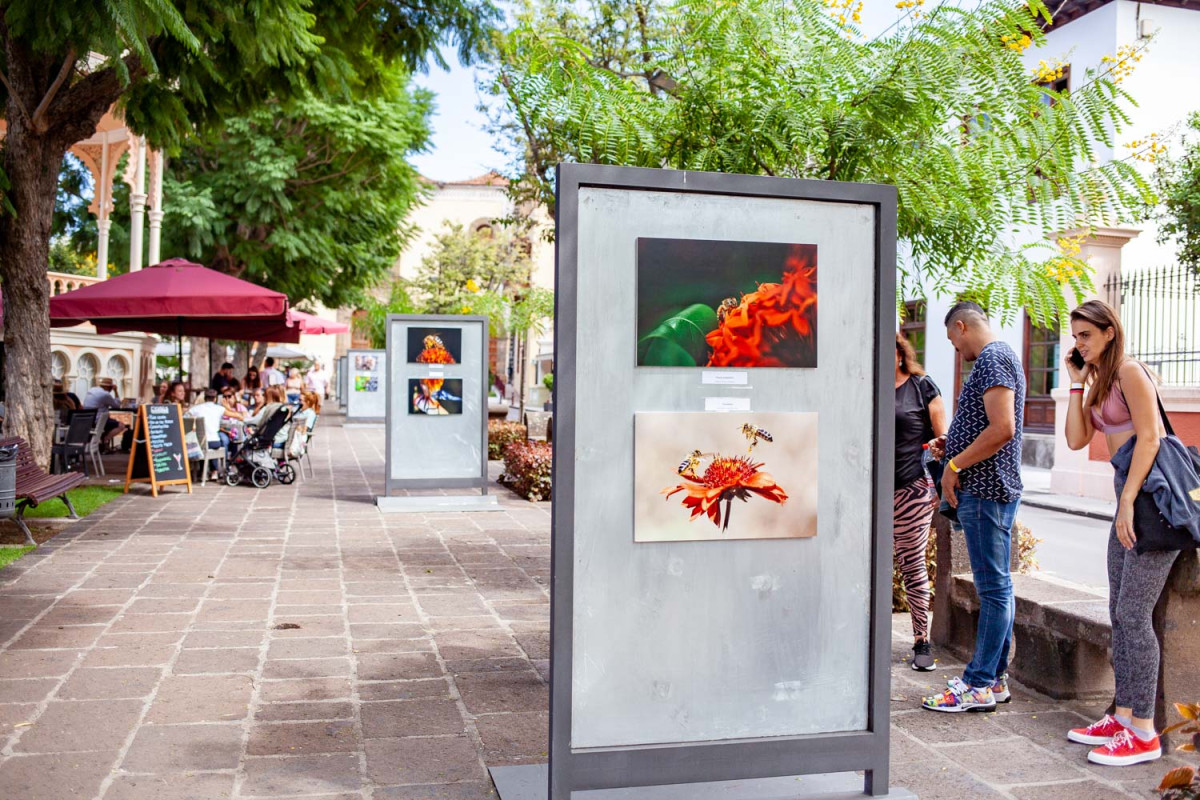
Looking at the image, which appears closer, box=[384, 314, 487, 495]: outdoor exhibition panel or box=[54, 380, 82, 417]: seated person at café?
box=[384, 314, 487, 495]: outdoor exhibition panel

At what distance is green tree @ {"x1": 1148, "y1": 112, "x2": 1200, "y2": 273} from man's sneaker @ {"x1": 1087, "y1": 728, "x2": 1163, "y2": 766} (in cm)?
1637

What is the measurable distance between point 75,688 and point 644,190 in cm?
352

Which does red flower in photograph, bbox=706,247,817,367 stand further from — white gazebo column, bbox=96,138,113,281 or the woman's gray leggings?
white gazebo column, bbox=96,138,113,281

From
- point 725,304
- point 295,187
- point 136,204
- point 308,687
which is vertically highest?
point 295,187

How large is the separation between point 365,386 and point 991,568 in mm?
28370

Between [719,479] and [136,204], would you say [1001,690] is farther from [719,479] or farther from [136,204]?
[136,204]

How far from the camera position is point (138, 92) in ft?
31.2

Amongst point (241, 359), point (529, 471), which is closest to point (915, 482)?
point (529, 471)

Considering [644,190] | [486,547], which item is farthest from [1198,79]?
[644,190]

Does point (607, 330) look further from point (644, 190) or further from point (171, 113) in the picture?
point (171, 113)

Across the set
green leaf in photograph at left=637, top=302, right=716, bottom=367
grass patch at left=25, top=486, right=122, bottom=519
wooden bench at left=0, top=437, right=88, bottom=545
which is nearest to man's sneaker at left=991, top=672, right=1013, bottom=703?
green leaf in photograph at left=637, top=302, right=716, bottom=367

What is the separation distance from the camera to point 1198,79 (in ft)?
71.0

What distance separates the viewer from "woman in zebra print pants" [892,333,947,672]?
5531 mm

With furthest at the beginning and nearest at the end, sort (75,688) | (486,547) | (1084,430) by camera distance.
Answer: (486,547), (75,688), (1084,430)
